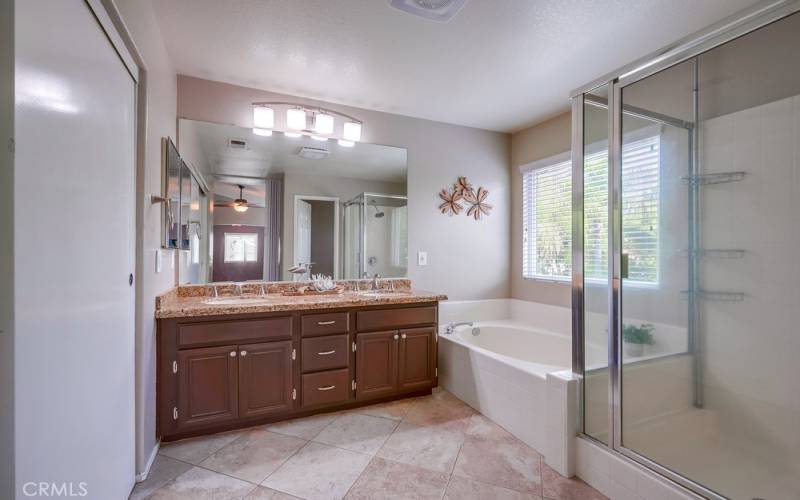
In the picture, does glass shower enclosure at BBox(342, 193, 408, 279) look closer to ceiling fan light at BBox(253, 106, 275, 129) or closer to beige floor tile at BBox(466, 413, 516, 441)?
ceiling fan light at BBox(253, 106, 275, 129)

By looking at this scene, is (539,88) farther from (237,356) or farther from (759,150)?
(237,356)

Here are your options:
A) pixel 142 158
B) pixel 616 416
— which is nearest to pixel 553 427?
pixel 616 416

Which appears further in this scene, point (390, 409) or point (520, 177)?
point (520, 177)

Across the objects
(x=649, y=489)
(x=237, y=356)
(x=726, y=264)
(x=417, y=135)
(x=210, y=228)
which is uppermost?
(x=417, y=135)

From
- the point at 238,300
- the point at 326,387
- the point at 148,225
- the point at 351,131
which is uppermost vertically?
the point at 351,131

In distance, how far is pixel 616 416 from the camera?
177cm

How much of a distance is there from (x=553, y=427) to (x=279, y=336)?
1.69 metres

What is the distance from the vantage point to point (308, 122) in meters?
2.95

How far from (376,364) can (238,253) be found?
1337 millimetres

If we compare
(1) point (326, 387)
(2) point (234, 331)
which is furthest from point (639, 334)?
(2) point (234, 331)

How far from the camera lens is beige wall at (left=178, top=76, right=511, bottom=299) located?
331 cm

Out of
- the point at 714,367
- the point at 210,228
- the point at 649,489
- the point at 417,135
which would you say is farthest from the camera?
the point at 417,135

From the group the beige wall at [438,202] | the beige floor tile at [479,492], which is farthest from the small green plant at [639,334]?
the beige wall at [438,202]

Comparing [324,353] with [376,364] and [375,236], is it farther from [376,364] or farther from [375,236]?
[375,236]
